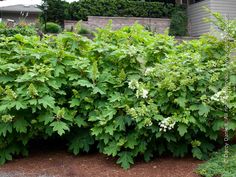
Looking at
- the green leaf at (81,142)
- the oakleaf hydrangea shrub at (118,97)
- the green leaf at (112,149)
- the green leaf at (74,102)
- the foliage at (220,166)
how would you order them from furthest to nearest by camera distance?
the green leaf at (81,142)
the green leaf at (74,102)
the green leaf at (112,149)
the oakleaf hydrangea shrub at (118,97)
the foliage at (220,166)

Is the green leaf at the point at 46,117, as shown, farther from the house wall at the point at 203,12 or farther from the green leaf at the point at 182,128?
the house wall at the point at 203,12

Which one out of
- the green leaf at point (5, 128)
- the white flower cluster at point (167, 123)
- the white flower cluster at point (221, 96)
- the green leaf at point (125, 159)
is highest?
the white flower cluster at point (221, 96)

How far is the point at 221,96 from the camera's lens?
3924 mm

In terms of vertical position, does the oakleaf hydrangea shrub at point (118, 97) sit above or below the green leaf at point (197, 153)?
above

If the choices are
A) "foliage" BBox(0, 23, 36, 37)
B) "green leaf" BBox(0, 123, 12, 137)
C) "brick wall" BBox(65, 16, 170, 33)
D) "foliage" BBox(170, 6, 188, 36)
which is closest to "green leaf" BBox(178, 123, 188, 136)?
"green leaf" BBox(0, 123, 12, 137)

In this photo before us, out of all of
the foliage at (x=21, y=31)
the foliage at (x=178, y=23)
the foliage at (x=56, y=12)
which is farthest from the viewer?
the foliage at (x=178, y=23)

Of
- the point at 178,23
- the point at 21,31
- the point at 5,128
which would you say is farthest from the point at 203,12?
the point at 5,128

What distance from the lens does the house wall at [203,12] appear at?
15891 millimetres

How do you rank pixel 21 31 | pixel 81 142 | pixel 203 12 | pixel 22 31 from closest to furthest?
pixel 81 142
pixel 22 31
pixel 21 31
pixel 203 12

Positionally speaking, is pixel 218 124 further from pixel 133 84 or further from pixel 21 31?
pixel 21 31

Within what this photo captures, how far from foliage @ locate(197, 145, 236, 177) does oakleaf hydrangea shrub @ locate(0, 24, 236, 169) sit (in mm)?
240

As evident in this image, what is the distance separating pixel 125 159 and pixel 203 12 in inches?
520

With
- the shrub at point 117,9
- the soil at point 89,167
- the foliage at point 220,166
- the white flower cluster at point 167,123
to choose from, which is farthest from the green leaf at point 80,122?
the shrub at point 117,9

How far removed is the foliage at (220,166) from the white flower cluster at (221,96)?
593 mm
